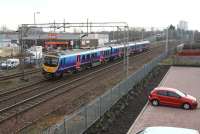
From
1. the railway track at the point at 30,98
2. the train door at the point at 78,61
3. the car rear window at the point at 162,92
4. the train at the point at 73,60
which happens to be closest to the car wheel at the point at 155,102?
the car rear window at the point at 162,92

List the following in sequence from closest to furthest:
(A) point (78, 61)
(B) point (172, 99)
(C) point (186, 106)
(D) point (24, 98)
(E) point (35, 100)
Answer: (C) point (186, 106), (B) point (172, 99), (E) point (35, 100), (D) point (24, 98), (A) point (78, 61)

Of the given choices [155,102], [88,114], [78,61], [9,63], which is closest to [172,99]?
[155,102]

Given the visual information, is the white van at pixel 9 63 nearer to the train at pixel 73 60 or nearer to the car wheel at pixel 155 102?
the train at pixel 73 60

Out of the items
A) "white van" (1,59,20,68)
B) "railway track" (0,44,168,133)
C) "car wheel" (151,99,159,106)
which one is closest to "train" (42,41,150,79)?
"railway track" (0,44,168,133)

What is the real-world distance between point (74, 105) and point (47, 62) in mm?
13596

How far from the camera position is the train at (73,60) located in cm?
4112

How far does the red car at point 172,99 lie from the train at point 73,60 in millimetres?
14060

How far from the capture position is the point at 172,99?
29.2 metres

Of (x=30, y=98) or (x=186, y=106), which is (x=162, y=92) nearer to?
(x=186, y=106)

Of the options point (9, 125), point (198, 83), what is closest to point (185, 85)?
point (198, 83)

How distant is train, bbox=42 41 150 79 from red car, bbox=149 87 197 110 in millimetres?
14060

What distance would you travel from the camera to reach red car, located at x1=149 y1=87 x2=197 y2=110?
2869 centimetres

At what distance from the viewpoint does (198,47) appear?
7600 cm

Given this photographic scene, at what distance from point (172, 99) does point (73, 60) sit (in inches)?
694
